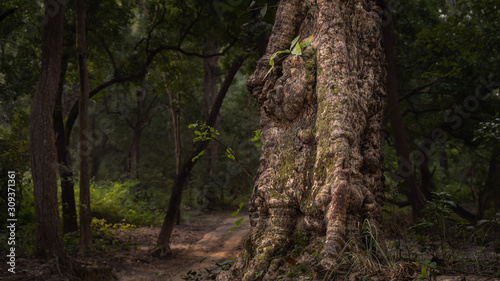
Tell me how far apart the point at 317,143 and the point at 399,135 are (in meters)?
Answer: 7.70

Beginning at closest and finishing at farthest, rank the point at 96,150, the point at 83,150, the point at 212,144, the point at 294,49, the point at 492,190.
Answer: the point at 294,49 < the point at 83,150 < the point at 492,190 < the point at 212,144 < the point at 96,150

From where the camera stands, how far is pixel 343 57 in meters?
2.99

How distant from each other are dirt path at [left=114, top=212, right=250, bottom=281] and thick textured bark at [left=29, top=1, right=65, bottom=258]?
1.52 m

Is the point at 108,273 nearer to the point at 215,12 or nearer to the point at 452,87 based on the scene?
the point at 215,12

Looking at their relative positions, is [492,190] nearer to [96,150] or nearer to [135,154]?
[135,154]

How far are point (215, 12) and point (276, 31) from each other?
6.79 metres

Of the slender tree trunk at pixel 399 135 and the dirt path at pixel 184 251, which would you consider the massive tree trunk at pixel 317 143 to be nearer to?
the dirt path at pixel 184 251

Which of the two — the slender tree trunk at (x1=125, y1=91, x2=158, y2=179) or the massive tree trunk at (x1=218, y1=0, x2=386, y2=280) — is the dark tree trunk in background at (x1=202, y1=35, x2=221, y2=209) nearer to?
the slender tree trunk at (x1=125, y1=91, x2=158, y2=179)

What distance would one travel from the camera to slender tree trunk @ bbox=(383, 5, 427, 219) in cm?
955

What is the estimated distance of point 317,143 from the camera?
2.80 metres

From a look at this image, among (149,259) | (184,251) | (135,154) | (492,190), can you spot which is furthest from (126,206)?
(492,190)

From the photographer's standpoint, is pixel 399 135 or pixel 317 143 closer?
pixel 317 143

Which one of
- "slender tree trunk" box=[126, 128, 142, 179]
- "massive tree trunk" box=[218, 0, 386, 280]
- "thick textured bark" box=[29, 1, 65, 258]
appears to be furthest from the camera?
"slender tree trunk" box=[126, 128, 142, 179]

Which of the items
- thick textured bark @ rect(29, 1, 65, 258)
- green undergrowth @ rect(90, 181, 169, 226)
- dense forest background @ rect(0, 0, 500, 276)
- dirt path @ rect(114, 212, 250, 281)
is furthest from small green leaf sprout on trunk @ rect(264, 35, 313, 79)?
green undergrowth @ rect(90, 181, 169, 226)
